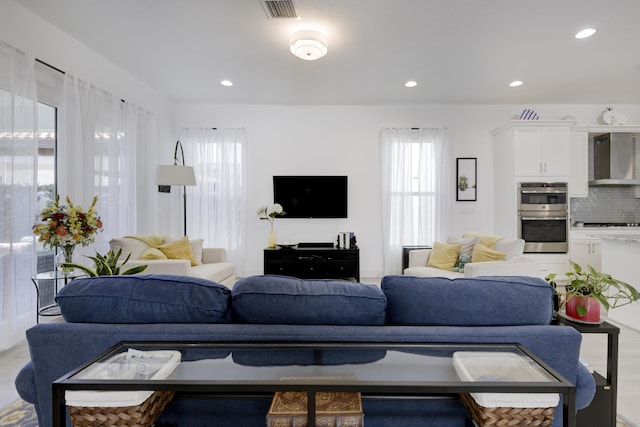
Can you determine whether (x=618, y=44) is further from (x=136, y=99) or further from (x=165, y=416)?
(x=136, y=99)

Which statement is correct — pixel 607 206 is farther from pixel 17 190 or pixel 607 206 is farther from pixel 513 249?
pixel 17 190

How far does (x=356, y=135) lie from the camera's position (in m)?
4.90

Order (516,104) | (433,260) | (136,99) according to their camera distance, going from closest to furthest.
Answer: (433,260) < (136,99) < (516,104)

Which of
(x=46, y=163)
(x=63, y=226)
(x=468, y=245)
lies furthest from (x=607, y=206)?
(x=46, y=163)

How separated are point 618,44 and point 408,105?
2402 mm

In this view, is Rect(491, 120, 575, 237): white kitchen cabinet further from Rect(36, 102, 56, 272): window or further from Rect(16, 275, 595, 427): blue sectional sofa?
Rect(36, 102, 56, 272): window

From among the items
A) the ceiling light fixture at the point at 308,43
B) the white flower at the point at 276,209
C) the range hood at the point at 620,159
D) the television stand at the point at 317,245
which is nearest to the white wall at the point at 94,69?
the white flower at the point at 276,209

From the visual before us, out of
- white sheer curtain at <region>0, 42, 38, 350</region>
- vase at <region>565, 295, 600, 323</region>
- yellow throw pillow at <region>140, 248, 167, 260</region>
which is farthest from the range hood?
white sheer curtain at <region>0, 42, 38, 350</region>

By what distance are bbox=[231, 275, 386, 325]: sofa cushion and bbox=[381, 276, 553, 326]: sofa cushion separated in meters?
0.09

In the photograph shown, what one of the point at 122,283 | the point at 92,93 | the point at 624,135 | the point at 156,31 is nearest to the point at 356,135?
the point at 156,31

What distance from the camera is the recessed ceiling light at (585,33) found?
281cm

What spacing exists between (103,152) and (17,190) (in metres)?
1.07

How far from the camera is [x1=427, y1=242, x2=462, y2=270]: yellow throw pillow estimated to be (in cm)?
343

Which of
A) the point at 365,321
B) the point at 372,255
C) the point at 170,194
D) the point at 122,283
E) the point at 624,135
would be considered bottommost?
the point at 372,255
